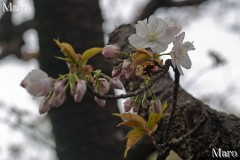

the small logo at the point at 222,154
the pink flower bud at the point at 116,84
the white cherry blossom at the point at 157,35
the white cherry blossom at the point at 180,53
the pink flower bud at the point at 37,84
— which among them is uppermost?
the white cherry blossom at the point at 157,35

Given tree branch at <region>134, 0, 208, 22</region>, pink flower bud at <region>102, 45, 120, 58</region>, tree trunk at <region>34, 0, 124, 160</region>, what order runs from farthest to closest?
tree branch at <region>134, 0, 208, 22</region>
tree trunk at <region>34, 0, 124, 160</region>
pink flower bud at <region>102, 45, 120, 58</region>

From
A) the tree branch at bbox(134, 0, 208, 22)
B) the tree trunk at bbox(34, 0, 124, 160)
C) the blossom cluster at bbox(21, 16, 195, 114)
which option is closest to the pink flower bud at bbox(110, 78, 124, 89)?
the blossom cluster at bbox(21, 16, 195, 114)

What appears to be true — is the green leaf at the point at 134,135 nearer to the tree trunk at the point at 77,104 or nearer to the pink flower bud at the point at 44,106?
the pink flower bud at the point at 44,106

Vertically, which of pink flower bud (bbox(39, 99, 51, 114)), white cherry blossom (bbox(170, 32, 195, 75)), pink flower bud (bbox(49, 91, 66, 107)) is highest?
white cherry blossom (bbox(170, 32, 195, 75))

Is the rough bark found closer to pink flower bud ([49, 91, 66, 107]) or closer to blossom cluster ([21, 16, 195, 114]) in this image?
blossom cluster ([21, 16, 195, 114])

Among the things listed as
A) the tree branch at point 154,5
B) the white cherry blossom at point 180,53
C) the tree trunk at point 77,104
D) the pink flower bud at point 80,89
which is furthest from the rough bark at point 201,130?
the tree branch at point 154,5
